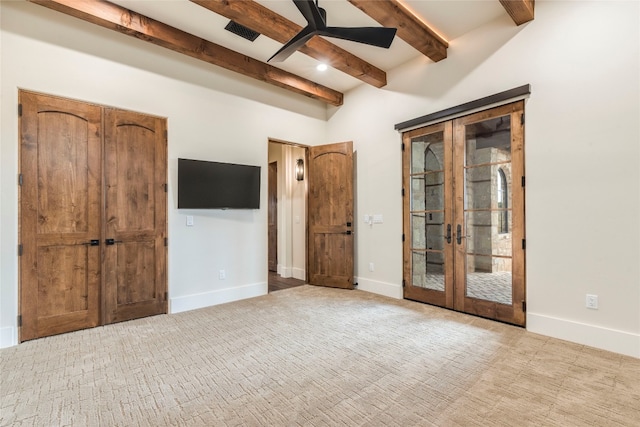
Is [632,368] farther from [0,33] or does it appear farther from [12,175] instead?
[0,33]

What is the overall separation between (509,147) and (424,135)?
1.11m

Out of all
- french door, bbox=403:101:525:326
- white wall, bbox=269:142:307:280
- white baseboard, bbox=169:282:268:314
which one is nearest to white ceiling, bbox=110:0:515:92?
french door, bbox=403:101:525:326

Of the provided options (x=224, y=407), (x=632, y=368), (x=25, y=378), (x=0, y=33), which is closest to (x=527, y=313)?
(x=632, y=368)

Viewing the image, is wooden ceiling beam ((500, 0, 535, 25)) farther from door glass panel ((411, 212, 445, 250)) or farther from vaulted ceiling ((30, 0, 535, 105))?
door glass panel ((411, 212, 445, 250))

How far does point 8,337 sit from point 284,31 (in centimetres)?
411

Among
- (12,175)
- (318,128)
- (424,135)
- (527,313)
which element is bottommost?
(527,313)

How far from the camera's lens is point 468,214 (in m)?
3.65

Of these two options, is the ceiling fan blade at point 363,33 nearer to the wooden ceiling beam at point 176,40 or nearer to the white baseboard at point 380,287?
the wooden ceiling beam at point 176,40

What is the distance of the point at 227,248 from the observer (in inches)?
168

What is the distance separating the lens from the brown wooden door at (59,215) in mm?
2910

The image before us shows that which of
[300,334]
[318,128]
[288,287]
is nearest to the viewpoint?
[300,334]

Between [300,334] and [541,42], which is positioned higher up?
[541,42]

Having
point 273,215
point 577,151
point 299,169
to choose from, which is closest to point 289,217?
point 273,215

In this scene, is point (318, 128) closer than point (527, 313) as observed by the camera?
No
